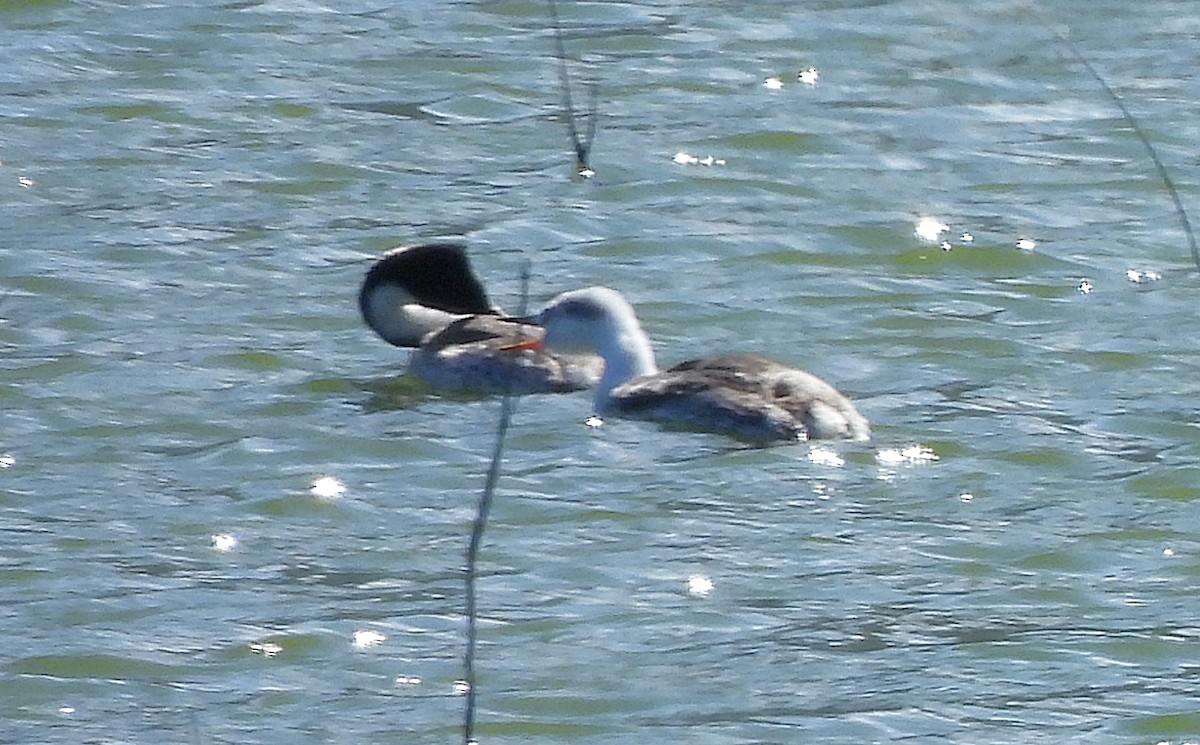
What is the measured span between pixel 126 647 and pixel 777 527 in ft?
7.08

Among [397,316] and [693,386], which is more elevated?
[693,386]

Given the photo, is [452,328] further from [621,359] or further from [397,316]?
[621,359]

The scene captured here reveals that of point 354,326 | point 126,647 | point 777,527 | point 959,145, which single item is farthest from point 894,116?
point 126,647

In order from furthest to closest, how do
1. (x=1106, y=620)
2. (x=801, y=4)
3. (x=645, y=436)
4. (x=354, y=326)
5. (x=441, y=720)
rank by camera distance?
(x=801, y=4) → (x=354, y=326) → (x=645, y=436) → (x=1106, y=620) → (x=441, y=720)

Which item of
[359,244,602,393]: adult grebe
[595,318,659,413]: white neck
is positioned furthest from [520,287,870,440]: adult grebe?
[359,244,602,393]: adult grebe

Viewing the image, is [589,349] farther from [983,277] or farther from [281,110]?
[281,110]

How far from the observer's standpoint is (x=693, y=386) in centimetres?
1088

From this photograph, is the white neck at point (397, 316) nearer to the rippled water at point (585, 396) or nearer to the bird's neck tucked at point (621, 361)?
the rippled water at point (585, 396)

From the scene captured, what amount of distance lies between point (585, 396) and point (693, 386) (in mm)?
890

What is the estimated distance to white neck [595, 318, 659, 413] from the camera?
37.3 ft

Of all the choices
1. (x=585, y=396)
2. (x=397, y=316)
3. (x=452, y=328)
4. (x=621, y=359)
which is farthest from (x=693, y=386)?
(x=397, y=316)

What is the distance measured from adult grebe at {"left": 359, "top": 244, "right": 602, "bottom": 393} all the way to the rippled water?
0.12 m

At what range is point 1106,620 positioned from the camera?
28.9ft

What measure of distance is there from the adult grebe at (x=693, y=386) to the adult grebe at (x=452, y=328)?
14 centimetres
